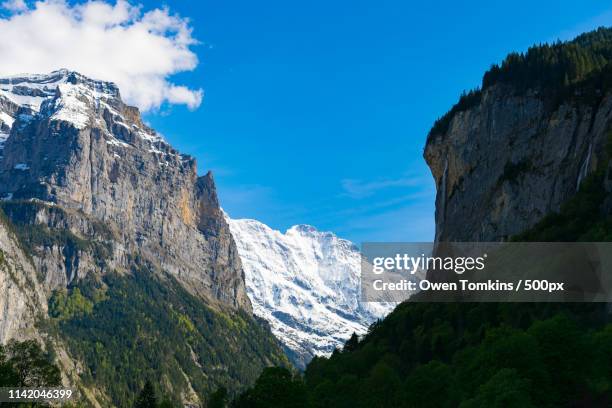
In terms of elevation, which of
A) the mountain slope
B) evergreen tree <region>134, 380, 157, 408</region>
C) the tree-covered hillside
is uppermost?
the tree-covered hillside

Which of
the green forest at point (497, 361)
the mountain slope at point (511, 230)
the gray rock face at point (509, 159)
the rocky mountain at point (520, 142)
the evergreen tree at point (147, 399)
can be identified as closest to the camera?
the green forest at point (497, 361)

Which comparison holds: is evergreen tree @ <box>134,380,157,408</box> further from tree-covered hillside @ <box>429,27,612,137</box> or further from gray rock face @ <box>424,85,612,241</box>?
tree-covered hillside @ <box>429,27,612,137</box>

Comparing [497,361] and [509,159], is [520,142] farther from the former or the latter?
[497,361]

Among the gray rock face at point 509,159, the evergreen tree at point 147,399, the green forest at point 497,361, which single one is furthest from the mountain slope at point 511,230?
the evergreen tree at point 147,399

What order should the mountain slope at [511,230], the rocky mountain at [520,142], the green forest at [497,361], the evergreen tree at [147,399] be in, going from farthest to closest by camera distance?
1. the rocky mountain at [520,142]
2. the evergreen tree at [147,399]
3. the mountain slope at [511,230]
4. the green forest at [497,361]

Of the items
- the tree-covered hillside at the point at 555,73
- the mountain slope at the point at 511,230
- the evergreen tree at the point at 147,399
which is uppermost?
the tree-covered hillside at the point at 555,73

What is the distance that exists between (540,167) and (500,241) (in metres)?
16.4

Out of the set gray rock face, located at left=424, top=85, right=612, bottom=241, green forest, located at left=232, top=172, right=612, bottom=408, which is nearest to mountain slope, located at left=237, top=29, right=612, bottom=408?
green forest, located at left=232, top=172, right=612, bottom=408

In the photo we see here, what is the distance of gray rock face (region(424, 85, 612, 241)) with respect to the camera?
12862cm

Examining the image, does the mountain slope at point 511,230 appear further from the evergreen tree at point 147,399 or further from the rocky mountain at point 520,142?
the evergreen tree at point 147,399

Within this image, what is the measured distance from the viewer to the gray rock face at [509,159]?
422 ft

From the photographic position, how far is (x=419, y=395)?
70375mm

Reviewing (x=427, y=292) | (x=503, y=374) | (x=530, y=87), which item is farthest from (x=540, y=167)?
(x=503, y=374)

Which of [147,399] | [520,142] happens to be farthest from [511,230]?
[147,399]
